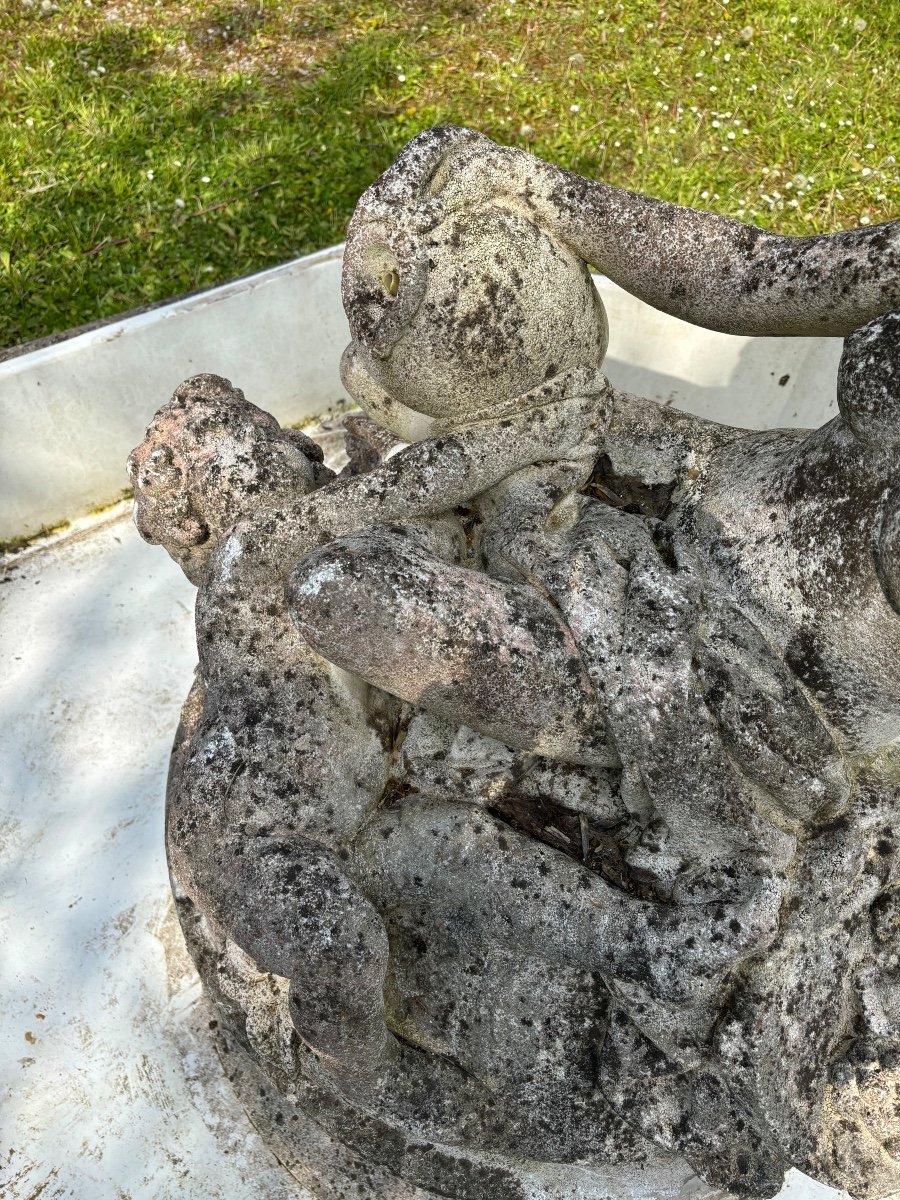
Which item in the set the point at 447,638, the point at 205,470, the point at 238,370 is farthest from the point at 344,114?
the point at 447,638

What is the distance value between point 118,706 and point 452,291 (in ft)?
8.13

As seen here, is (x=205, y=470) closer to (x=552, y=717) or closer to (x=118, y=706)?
(x=552, y=717)

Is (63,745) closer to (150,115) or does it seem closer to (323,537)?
(323,537)

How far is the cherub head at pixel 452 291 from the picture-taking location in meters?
2.55

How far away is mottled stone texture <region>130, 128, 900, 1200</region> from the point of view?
2.34 m

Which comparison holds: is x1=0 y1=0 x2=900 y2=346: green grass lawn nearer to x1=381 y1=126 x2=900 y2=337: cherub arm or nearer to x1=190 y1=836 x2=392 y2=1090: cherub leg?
x1=381 y1=126 x2=900 y2=337: cherub arm

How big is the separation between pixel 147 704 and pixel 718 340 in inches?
111

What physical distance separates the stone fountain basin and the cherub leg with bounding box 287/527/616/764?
1579 mm

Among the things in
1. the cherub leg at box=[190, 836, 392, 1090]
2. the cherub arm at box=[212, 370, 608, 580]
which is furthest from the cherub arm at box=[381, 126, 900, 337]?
the cherub leg at box=[190, 836, 392, 1090]

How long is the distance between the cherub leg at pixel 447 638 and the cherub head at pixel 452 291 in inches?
19.1

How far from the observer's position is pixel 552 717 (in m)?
2.41

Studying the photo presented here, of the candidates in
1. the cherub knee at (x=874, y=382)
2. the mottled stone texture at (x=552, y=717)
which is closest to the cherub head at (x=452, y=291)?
the mottled stone texture at (x=552, y=717)

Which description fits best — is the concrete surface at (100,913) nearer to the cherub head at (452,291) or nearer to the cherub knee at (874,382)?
the cherub head at (452,291)

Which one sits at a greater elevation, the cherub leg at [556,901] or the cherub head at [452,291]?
the cherub head at [452,291]
